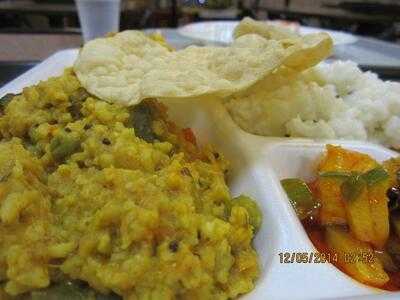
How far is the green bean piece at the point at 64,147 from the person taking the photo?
4.39ft

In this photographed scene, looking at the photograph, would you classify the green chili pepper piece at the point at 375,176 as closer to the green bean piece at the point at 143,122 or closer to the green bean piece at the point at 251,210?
the green bean piece at the point at 251,210

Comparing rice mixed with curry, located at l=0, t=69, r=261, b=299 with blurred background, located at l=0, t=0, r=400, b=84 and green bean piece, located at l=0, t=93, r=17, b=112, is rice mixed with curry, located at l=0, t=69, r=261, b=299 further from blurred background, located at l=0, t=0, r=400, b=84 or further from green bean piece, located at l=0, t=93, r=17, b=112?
blurred background, located at l=0, t=0, r=400, b=84

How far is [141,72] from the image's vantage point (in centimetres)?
171

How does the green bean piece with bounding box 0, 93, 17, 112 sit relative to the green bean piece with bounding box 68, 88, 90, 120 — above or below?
below

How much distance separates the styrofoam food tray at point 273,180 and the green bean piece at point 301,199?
0.17 ft

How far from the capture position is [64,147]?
1.34 m

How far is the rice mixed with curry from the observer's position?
996mm

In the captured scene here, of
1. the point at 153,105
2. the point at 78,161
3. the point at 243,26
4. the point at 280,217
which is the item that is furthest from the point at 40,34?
the point at 280,217

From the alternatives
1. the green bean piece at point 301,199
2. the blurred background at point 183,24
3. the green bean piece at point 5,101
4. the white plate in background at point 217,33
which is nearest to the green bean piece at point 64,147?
the green bean piece at point 5,101

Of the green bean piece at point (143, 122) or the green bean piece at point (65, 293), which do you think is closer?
the green bean piece at point (65, 293)

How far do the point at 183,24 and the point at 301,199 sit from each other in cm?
747

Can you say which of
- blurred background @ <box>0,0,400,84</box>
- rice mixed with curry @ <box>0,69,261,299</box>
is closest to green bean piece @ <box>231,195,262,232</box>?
rice mixed with curry @ <box>0,69,261,299</box>

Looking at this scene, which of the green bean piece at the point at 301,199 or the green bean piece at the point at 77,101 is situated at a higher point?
the green bean piece at the point at 77,101

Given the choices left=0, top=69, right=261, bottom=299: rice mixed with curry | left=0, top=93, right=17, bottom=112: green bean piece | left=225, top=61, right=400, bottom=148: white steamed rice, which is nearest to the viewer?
left=0, top=69, right=261, bottom=299: rice mixed with curry
